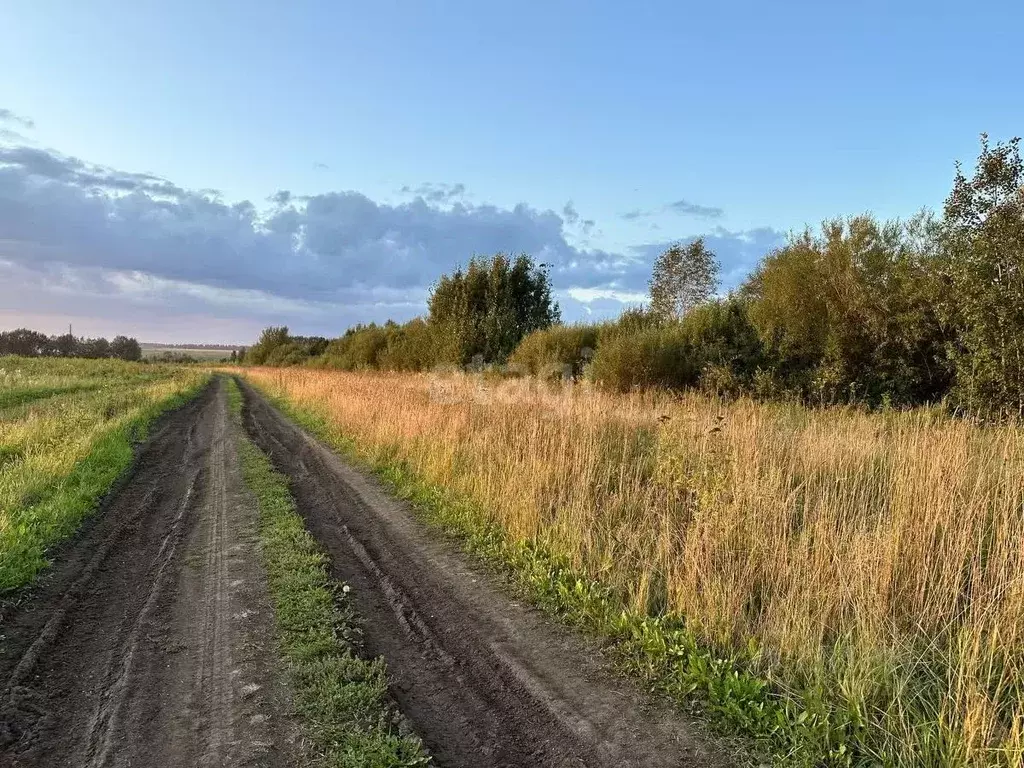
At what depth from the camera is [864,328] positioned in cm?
1469

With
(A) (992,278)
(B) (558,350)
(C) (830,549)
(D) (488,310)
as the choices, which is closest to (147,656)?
(C) (830,549)

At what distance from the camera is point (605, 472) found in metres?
7.32

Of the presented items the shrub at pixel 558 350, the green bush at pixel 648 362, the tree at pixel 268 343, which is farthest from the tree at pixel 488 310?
the tree at pixel 268 343

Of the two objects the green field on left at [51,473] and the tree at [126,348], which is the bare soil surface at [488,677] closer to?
the green field on left at [51,473]

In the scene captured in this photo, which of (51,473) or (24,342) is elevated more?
(24,342)

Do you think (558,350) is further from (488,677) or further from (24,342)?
(24,342)

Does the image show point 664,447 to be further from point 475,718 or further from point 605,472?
point 475,718

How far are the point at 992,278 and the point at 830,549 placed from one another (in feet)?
32.7

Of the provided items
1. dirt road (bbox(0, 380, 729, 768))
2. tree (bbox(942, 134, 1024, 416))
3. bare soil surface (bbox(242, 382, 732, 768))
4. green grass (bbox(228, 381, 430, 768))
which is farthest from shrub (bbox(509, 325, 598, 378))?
green grass (bbox(228, 381, 430, 768))

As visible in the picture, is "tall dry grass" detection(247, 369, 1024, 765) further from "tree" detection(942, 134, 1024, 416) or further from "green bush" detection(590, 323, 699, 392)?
"green bush" detection(590, 323, 699, 392)

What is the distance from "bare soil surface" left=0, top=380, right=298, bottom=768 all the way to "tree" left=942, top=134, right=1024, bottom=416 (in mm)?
12371

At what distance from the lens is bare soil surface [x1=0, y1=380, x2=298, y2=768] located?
3.02 metres

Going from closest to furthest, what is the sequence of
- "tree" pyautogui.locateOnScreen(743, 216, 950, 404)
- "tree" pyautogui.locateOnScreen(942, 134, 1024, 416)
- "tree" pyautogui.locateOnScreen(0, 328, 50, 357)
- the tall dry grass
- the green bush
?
the tall dry grass → "tree" pyautogui.locateOnScreen(942, 134, 1024, 416) → "tree" pyautogui.locateOnScreen(743, 216, 950, 404) → the green bush → "tree" pyautogui.locateOnScreen(0, 328, 50, 357)

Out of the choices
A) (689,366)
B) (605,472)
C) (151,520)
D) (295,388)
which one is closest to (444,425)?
(605,472)
